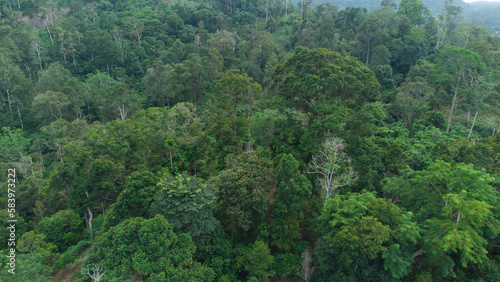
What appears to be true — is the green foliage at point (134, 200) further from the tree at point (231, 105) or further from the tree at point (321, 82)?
the tree at point (321, 82)

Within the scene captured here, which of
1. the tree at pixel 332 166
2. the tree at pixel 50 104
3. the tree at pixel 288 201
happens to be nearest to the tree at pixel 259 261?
the tree at pixel 288 201

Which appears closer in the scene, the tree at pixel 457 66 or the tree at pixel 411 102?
the tree at pixel 457 66

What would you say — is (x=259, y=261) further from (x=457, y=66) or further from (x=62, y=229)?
(x=457, y=66)

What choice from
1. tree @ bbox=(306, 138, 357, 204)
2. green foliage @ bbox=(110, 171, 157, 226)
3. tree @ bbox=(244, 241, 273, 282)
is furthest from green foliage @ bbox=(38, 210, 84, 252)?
tree @ bbox=(306, 138, 357, 204)

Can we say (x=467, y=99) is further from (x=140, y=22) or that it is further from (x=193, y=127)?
(x=140, y=22)

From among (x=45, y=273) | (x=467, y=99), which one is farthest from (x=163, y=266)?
(x=467, y=99)

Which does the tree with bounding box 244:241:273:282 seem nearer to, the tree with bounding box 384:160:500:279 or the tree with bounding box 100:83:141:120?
the tree with bounding box 384:160:500:279

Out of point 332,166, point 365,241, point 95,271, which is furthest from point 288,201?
point 95,271
